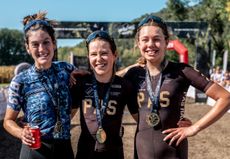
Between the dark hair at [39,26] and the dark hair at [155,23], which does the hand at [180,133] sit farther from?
the dark hair at [39,26]

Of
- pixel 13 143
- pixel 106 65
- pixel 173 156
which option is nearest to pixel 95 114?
pixel 106 65

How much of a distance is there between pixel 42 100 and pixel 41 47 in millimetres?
488

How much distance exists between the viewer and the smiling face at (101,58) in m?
3.96

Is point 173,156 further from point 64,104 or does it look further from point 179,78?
point 64,104

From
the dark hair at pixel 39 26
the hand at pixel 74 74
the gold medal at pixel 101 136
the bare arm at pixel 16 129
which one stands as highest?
the dark hair at pixel 39 26

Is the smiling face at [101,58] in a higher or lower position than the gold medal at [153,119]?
higher

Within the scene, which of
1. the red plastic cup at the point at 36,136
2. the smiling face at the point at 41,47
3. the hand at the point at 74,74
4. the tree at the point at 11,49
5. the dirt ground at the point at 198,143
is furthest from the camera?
the tree at the point at 11,49

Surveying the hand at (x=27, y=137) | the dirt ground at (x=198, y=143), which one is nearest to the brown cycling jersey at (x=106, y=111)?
the hand at (x=27, y=137)

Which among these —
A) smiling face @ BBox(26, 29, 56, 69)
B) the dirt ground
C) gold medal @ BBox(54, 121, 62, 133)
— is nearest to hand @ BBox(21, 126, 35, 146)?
gold medal @ BBox(54, 121, 62, 133)

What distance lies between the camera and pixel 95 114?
3955mm

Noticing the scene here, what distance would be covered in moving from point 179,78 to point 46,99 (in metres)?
1.26

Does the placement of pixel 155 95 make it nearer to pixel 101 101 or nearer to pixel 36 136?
pixel 101 101

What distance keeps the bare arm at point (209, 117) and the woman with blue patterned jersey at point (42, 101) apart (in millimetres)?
974

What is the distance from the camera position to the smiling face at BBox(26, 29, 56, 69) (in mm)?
3820
